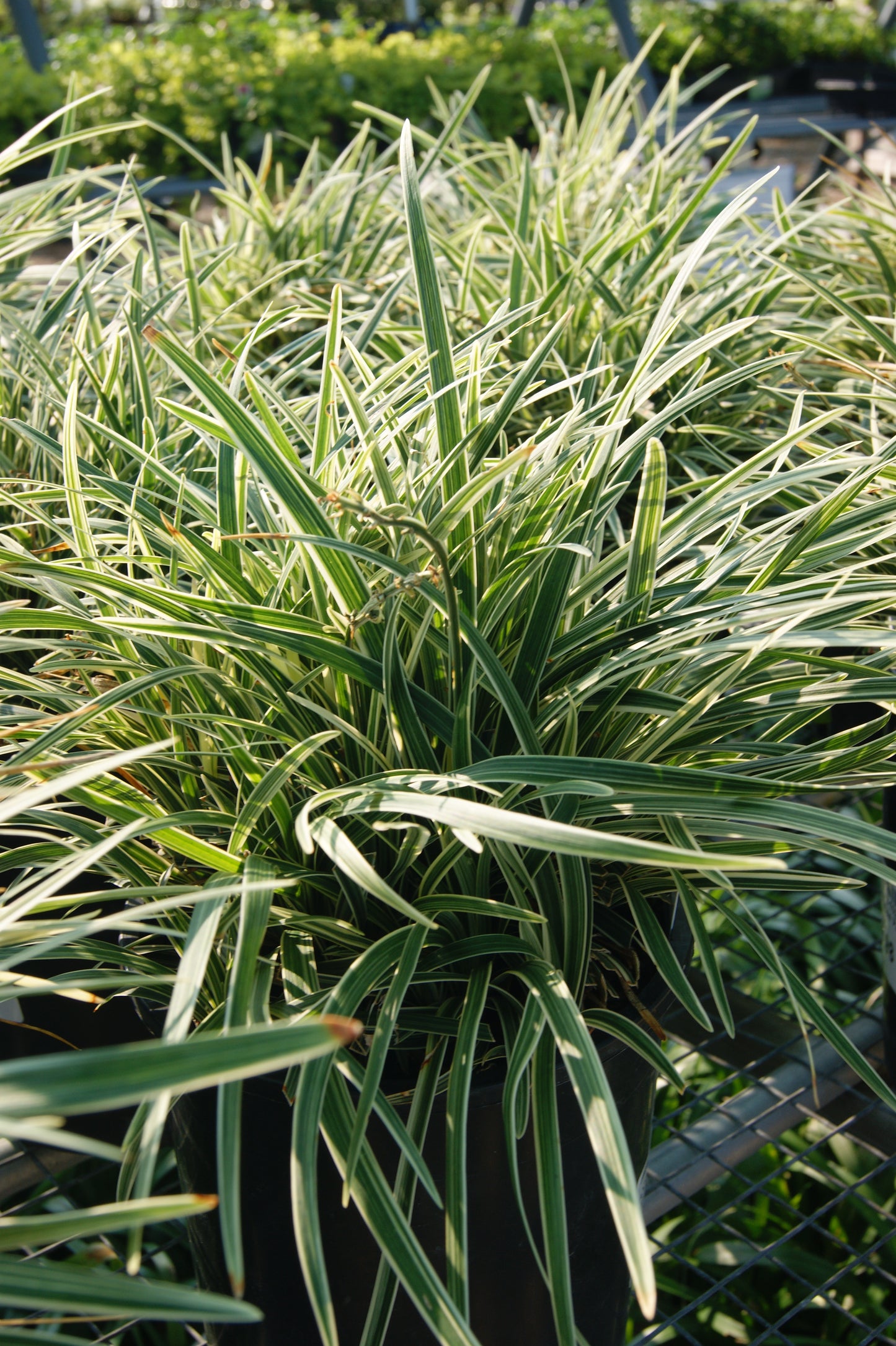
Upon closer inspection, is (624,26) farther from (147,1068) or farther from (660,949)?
(147,1068)

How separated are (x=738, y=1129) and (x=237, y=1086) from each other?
512mm

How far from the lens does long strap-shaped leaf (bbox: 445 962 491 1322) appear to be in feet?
1.41

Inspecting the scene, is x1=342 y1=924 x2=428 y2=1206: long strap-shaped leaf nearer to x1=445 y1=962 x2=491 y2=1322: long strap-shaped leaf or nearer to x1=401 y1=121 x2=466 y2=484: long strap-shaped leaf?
x1=445 y1=962 x2=491 y2=1322: long strap-shaped leaf

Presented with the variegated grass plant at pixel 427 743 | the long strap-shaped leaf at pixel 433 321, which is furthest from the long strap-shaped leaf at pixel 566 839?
the long strap-shaped leaf at pixel 433 321

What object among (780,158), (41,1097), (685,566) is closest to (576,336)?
(685,566)

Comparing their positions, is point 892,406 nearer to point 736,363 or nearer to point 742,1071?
point 736,363

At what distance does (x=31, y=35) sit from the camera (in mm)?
3045

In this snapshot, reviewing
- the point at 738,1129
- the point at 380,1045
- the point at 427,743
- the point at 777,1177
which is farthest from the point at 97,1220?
the point at 777,1177

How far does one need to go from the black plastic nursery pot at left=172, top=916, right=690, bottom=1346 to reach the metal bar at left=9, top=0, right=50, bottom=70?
3343mm

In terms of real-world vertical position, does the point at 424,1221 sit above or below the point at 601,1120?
below

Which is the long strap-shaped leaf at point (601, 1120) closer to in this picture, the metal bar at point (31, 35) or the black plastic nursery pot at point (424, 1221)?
the black plastic nursery pot at point (424, 1221)

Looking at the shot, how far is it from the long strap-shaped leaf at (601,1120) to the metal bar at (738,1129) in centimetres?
29

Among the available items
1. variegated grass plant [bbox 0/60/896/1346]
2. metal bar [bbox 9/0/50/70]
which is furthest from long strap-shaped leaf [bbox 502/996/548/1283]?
metal bar [bbox 9/0/50/70]

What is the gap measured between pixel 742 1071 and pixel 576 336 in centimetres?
73
